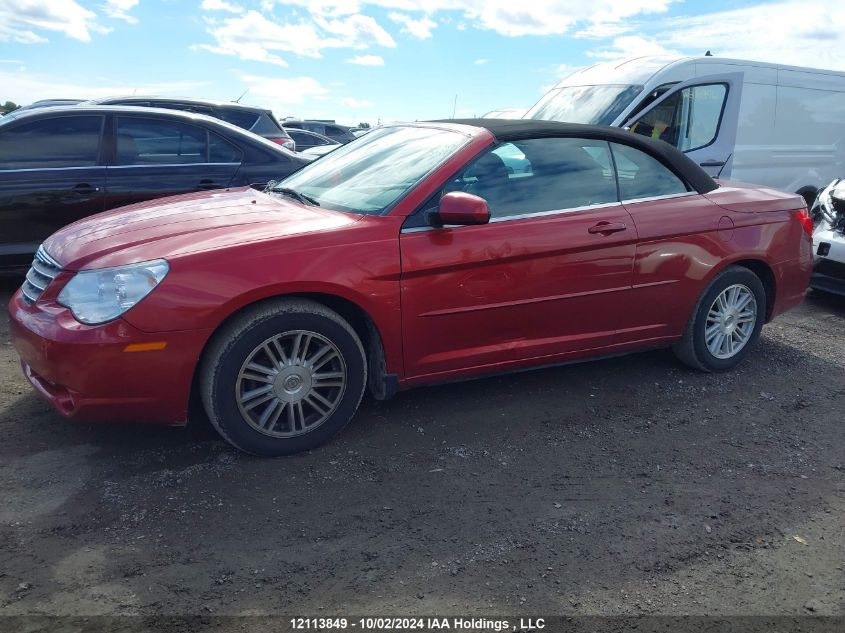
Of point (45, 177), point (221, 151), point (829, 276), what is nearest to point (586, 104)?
point (829, 276)

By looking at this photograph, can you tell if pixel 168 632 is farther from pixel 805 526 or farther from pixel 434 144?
pixel 434 144

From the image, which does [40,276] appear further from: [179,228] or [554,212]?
[554,212]

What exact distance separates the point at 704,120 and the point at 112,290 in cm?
685

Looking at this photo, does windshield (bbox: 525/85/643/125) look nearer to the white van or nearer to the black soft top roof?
the white van

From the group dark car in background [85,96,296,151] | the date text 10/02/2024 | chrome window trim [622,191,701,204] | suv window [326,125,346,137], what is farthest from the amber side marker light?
suv window [326,125,346,137]

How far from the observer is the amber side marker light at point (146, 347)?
3.21 meters

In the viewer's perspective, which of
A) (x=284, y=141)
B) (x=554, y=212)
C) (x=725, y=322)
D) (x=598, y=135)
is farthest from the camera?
(x=284, y=141)

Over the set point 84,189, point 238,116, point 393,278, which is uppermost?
point 238,116

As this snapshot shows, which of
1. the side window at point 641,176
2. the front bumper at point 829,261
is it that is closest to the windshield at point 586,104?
the front bumper at point 829,261

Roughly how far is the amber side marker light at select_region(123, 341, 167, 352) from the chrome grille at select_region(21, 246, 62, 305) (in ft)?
2.03

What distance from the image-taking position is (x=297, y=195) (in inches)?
171

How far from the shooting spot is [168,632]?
2.37 metres

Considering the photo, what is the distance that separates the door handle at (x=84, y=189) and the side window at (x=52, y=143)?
0.20 meters

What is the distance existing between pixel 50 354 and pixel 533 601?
7.39 feet
